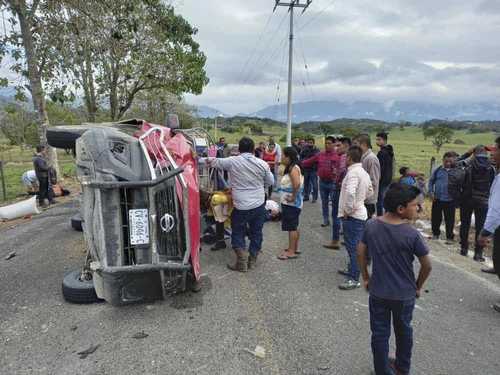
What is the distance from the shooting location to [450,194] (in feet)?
20.7

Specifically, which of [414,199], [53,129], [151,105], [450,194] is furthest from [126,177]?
[151,105]

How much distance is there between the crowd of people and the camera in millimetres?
2551

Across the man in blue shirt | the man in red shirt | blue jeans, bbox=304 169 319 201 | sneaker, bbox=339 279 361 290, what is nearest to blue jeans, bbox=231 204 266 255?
sneaker, bbox=339 279 361 290

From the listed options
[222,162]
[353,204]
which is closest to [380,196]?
[353,204]

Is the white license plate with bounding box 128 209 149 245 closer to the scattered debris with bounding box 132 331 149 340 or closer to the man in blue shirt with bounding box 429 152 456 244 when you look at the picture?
the scattered debris with bounding box 132 331 149 340

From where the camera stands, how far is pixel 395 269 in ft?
8.36

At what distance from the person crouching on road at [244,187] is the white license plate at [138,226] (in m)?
Answer: 1.55

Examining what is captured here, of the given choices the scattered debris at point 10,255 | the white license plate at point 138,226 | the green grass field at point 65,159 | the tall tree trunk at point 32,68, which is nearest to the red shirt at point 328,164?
the white license plate at point 138,226

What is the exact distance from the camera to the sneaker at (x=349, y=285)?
4413mm

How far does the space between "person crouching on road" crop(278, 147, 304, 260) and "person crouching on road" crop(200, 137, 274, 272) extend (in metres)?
0.46

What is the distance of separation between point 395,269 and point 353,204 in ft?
6.32

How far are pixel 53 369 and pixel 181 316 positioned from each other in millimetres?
1222

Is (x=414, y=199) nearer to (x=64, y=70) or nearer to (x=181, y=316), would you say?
(x=181, y=316)

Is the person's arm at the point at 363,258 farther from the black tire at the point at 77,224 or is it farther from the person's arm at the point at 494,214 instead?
the black tire at the point at 77,224
